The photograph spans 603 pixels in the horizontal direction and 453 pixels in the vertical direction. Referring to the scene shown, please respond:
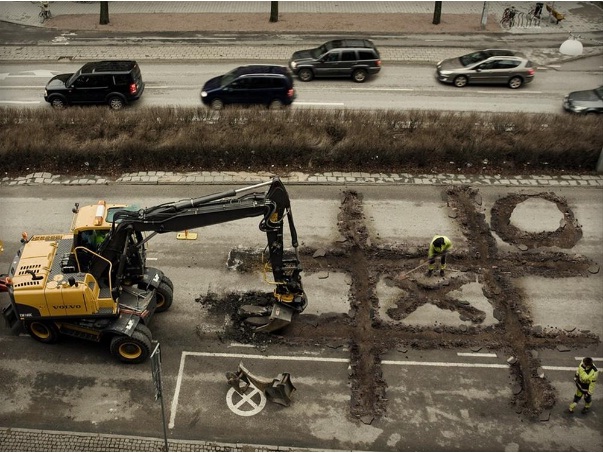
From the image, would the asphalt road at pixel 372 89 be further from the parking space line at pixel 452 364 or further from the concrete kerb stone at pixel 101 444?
the concrete kerb stone at pixel 101 444

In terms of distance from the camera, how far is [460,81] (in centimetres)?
2909

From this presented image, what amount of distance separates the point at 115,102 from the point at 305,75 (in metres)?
8.89

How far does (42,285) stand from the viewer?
567 inches

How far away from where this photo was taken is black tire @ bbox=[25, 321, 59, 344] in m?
15.1

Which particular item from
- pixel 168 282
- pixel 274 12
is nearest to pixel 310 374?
pixel 168 282

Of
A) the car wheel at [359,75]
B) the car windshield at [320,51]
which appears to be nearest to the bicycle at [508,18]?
the car wheel at [359,75]

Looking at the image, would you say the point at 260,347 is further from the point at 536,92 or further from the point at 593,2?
the point at 593,2

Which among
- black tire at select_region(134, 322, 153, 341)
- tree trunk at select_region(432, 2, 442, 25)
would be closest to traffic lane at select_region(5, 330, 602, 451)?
black tire at select_region(134, 322, 153, 341)

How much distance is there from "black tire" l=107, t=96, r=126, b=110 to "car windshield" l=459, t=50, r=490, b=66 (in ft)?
52.5

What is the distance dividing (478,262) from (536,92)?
45.9 feet

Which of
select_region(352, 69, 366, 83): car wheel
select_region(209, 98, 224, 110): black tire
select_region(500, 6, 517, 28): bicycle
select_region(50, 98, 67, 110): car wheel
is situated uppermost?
select_region(500, 6, 517, 28): bicycle

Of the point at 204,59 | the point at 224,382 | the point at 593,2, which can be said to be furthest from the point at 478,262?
the point at 593,2

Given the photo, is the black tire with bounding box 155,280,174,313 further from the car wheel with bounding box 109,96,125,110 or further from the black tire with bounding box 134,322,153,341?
the car wheel with bounding box 109,96,125,110

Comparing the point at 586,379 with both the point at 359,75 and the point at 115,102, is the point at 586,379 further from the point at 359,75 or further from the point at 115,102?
the point at 115,102
